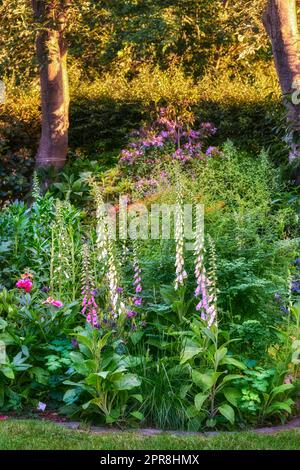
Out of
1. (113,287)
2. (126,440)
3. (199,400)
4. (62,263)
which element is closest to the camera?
(126,440)

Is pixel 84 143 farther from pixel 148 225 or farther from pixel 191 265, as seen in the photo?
pixel 191 265

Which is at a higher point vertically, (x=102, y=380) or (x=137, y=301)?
(x=137, y=301)

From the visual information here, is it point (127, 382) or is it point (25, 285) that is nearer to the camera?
point (127, 382)

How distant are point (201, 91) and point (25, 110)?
10.8 feet

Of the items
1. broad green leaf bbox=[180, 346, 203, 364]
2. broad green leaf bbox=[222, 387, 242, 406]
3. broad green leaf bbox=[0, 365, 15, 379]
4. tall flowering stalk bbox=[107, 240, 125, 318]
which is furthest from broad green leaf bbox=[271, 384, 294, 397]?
broad green leaf bbox=[0, 365, 15, 379]

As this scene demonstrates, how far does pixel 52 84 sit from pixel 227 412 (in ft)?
30.0

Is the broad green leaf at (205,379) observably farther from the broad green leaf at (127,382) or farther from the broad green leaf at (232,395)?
the broad green leaf at (127,382)

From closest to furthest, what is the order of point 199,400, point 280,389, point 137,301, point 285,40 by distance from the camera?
1. point 199,400
2. point 280,389
3. point 137,301
4. point 285,40

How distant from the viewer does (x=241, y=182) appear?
9.00 m

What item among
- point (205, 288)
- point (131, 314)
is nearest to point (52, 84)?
point (131, 314)

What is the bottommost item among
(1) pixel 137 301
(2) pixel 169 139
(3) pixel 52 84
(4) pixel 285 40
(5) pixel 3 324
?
(5) pixel 3 324

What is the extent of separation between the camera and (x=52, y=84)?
13023mm

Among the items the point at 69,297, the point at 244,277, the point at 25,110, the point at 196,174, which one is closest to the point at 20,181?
the point at 25,110

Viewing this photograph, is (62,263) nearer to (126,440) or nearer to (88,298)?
(88,298)
